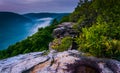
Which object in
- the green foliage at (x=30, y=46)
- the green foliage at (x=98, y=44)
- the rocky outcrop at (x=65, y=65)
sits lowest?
the green foliage at (x=30, y=46)

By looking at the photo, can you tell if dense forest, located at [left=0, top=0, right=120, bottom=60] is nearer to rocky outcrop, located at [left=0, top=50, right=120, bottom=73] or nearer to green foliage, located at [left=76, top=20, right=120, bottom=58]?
green foliage, located at [left=76, top=20, right=120, bottom=58]

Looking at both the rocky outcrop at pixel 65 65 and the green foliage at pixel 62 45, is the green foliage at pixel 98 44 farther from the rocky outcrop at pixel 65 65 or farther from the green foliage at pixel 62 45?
the green foliage at pixel 62 45

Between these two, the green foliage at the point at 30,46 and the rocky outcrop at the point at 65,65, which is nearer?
the rocky outcrop at the point at 65,65

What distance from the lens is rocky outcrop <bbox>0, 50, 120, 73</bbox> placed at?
1334 centimetres

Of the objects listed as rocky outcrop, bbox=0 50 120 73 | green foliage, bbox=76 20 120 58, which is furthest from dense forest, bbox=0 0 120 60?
rocky outcrop, bbox=0 50 120 73

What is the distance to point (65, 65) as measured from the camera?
13.4m

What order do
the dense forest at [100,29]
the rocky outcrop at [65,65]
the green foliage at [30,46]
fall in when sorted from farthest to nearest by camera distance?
the green foliage at [30,46], the dense forest at [100,29], the rocky outcrop at [65,65]

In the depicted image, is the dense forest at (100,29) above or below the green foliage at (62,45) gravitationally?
above

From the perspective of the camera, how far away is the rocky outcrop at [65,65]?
1334 centimetres

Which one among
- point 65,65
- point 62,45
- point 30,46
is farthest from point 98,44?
point 30,46

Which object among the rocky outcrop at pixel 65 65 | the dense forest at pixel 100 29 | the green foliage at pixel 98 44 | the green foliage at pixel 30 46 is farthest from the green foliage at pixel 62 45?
the green foliage at pixel 30 46

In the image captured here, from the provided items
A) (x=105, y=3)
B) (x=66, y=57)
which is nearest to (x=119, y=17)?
(x=105, y=3)

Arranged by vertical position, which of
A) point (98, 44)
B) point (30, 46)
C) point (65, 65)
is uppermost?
point (98, 44)

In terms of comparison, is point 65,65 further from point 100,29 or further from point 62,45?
point 62,45
